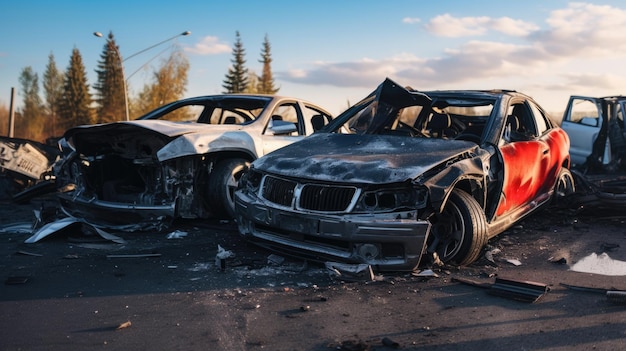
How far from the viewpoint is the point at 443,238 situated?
4.70m

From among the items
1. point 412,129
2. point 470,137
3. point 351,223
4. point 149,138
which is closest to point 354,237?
point 351,223

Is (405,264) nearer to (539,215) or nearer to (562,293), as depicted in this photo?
(562,293)

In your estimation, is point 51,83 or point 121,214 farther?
point 51,83

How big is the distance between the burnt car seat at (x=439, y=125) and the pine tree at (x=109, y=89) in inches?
2461

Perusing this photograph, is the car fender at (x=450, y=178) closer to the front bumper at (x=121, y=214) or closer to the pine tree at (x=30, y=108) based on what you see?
the front bumper at (x=121, y=214)

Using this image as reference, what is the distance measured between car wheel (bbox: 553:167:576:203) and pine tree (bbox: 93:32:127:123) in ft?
204

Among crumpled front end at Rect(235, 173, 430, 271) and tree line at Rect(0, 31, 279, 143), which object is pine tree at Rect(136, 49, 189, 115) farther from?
crumpled front end at Rect(235, 173, 430, 271)

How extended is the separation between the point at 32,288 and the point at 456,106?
4457mm

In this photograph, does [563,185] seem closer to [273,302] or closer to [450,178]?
[450,178]

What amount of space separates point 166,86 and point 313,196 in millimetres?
62790

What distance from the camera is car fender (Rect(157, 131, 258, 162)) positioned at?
581 cm

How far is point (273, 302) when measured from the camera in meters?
3.78

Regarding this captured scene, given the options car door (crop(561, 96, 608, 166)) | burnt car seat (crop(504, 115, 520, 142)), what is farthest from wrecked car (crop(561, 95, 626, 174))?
burnt car seat (crop(504, 115, 520, 142))

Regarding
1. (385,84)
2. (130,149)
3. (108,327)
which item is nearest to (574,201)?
(385,84)
